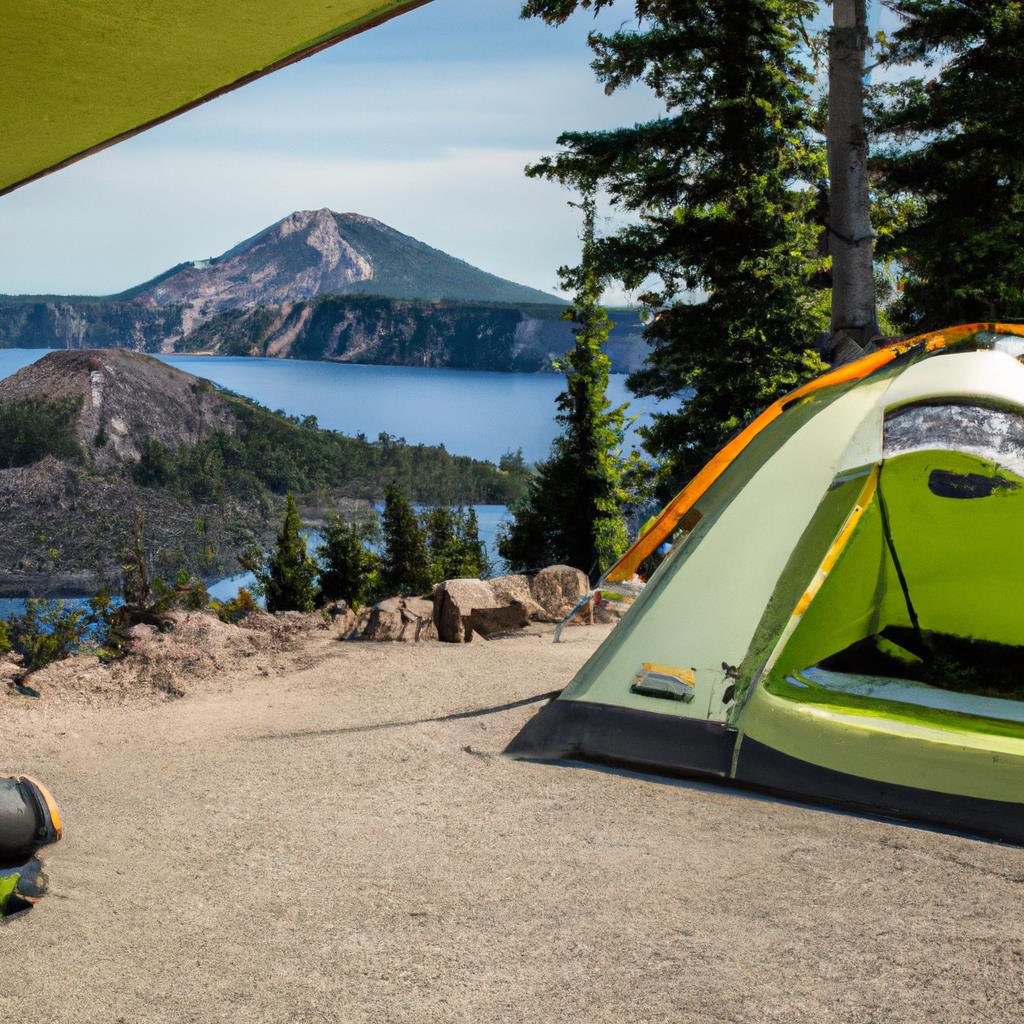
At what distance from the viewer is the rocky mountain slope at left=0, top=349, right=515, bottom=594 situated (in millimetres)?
22875

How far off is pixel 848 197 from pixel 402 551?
23.6 feet

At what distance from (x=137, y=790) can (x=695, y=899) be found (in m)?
2.34

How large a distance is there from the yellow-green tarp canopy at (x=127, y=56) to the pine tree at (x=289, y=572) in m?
10.2

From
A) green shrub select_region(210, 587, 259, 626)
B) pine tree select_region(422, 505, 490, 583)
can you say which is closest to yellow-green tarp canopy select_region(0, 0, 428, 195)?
green shrub select_region(210, 587, 259, 626)

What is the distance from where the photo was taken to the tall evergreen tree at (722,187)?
1212 cm

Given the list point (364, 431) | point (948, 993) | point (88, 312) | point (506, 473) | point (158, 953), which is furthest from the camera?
point (88, 312)

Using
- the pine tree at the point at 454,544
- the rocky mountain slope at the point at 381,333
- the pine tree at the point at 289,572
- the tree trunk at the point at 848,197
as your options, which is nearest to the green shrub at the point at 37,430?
the pine tree at the point at 454,544

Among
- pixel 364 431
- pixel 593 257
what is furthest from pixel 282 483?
pixel 593 257

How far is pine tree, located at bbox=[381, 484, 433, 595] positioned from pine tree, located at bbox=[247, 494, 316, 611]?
4.96 ft

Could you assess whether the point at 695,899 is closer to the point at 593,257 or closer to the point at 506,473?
the point at 593,257

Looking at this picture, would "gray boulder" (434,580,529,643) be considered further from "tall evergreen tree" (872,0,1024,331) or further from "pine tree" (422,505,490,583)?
"tall evergreen tree" (872,0,1024,331)

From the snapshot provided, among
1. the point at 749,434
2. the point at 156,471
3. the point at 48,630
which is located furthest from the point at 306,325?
the point at 749,434

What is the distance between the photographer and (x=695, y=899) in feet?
9.91

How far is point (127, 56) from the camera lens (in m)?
1.29
